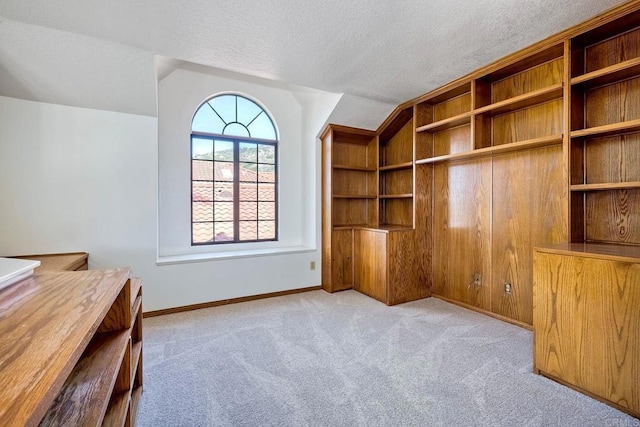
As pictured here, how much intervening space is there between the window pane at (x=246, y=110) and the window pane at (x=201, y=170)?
28.2 inches

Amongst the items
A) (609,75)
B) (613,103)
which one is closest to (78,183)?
(609,75)

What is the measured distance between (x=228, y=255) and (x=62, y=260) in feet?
4.71

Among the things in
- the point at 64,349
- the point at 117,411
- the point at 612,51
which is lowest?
the point at 117,411

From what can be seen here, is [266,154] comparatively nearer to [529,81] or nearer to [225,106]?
[225,106]

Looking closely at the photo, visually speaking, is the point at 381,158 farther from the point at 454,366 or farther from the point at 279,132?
the point at 454,366

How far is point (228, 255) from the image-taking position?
11.1ft

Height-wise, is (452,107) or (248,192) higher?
(452,107)

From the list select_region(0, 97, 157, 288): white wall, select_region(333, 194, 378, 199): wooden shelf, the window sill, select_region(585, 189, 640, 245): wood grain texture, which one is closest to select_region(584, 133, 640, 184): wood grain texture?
select_region(585, 189, 640, 245): wood grain texture

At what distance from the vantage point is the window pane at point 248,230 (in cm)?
383

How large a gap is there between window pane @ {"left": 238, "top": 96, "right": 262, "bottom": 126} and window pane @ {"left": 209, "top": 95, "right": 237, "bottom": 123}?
0.08 m

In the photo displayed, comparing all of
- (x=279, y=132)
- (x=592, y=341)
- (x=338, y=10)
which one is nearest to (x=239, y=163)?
(x=279, y=132)

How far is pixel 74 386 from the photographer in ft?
3.12

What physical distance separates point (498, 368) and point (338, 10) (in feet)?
8.52

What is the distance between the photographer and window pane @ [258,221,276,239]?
156 inches
